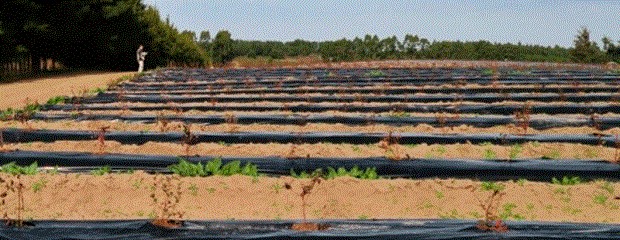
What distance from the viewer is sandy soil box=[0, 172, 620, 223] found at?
541 centimetres

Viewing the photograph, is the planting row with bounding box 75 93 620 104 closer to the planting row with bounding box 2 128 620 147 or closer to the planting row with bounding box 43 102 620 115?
the planting row with bounding box 43 102 620 115

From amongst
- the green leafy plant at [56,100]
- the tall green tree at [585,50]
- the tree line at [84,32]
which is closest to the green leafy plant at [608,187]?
the green leafy plant at [56,100]

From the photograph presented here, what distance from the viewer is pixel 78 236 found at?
13.0 ft

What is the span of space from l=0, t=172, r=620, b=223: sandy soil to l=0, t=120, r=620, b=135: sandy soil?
3.27m

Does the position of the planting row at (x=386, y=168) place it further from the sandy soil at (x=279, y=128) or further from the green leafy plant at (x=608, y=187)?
the sandy soil at (x=279, y=128)

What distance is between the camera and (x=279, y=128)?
32.8ft

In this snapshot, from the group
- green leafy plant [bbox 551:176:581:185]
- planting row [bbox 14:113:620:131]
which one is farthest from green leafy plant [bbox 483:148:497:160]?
planting row [bbox 14:113:620:131]

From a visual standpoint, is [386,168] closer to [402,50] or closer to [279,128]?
[279,128]

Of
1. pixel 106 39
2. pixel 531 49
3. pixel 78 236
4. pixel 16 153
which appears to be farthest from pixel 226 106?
pixel 531 49

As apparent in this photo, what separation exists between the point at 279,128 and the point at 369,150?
2421mm

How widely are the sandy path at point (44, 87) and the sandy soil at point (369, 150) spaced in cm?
810

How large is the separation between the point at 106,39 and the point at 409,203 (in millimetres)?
21844

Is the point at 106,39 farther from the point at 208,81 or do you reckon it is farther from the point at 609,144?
the point at 609,144

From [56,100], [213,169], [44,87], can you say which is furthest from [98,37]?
[213,169]
